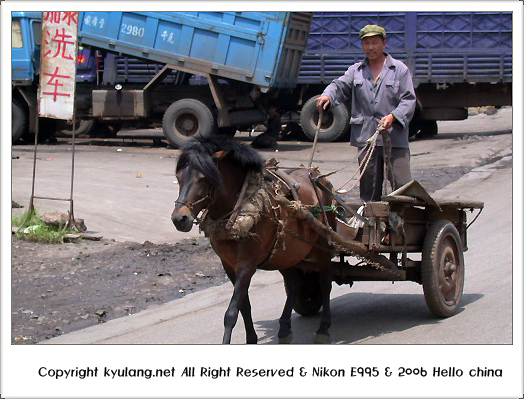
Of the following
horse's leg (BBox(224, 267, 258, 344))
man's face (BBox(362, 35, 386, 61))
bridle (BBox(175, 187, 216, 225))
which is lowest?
horse's leg (BBox(224, 267, 258, 344))

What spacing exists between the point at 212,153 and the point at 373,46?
6.97 feet

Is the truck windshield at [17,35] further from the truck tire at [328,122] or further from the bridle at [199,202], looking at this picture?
the bridle at [199,202]

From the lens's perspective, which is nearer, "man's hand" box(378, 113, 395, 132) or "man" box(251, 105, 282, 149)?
"man's hand" box(378, 113, 395, 132)

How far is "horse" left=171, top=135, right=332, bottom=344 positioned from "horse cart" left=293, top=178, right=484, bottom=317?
38 centimetres

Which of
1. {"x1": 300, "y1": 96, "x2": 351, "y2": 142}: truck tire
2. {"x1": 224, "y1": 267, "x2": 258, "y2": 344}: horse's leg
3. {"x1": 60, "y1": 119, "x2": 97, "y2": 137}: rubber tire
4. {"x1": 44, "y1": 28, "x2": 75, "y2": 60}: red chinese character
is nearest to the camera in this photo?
{"x1": 224, "y1": 267, "x2": 258, "y2": 344}: horse's leg

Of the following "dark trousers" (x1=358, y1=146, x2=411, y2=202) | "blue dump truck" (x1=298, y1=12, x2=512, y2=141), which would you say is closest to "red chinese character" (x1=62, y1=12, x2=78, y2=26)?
"dark trousers" (x1=358, y1=146, x2=411, y2=202)

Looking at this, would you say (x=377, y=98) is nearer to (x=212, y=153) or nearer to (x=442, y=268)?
(x=442, y=268)

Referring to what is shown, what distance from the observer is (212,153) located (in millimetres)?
5824

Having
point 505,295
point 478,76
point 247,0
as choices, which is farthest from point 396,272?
point 478,76

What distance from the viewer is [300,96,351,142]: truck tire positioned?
2245 cm

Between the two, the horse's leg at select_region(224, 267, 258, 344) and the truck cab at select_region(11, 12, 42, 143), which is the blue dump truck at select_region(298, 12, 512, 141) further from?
the horse's leg at select_region(224, 267, 258, 344)

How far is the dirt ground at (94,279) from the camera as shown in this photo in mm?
7641

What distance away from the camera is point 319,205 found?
22.0 ft

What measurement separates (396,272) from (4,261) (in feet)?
10.3
